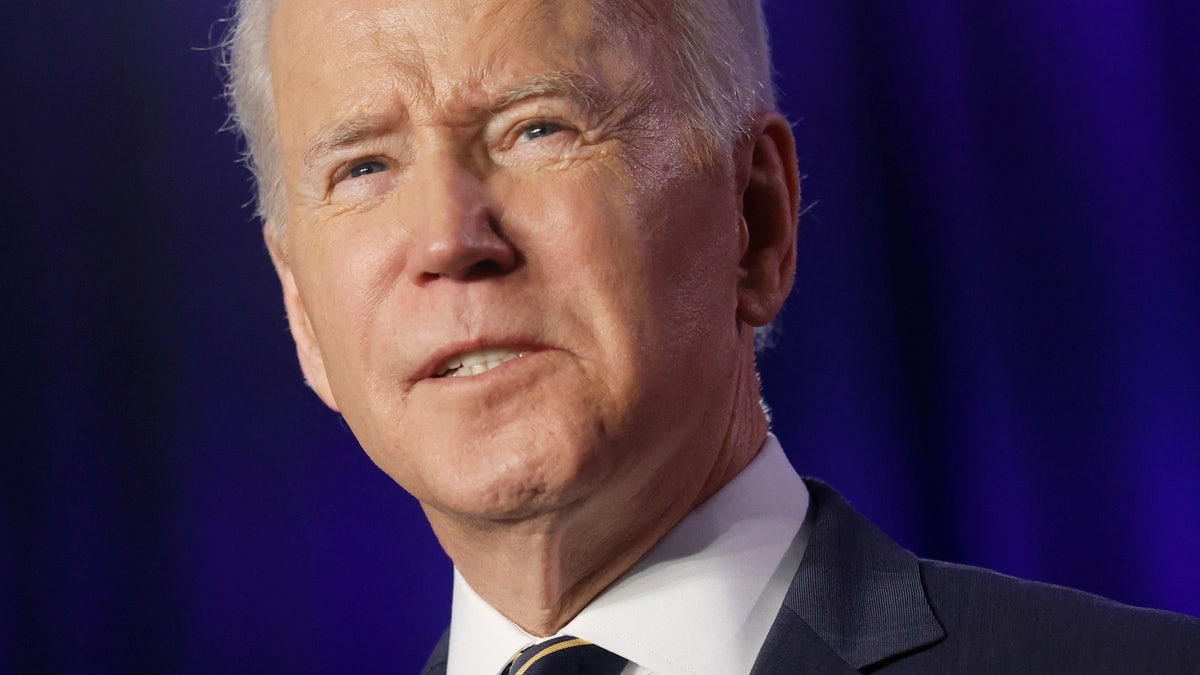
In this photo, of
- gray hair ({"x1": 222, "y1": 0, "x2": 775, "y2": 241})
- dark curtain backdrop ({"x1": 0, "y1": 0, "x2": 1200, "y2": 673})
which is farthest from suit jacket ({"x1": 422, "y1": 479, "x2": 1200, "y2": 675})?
dark curtain backdrop ({"x1": 0, "y1": 0, "x2": 1200, "y2": 673})

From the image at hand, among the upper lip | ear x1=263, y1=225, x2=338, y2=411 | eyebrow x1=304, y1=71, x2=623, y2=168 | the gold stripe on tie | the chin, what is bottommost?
the gold stripe on tie

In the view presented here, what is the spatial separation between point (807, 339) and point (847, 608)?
3.30 feet

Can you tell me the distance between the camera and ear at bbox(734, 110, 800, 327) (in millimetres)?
1600

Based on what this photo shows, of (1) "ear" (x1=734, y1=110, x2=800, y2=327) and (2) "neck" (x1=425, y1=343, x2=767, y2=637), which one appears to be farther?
(1) "ear" (x1=734, y1=110, x2=800, y2=327)

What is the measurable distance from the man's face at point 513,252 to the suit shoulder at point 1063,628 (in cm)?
35

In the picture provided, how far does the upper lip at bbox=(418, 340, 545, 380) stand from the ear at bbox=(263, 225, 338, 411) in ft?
1.22

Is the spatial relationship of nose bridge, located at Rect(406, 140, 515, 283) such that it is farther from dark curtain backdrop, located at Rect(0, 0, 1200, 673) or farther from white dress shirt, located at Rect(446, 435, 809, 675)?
dark curtain backdrop, located at Rect(0, 0, 1200, 673)

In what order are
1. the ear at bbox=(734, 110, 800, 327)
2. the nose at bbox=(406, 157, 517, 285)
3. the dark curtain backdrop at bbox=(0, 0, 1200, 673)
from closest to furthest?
the nose at bbox=(406, 157, 517, 285) → the ear at bbox=(734, 110, 800, 327) → the dark curtain backdrop at bbox=(0, 0, 1200, 673)

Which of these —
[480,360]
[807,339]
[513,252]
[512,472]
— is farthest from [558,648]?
[807,339]

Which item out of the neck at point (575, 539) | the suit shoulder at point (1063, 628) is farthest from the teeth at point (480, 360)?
the suit shoulder at point (1063, 628)

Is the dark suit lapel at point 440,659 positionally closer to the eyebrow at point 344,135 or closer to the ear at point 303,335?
the ear at point 303,335

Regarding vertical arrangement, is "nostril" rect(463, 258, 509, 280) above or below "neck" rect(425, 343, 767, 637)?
above

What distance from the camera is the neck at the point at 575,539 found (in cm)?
146

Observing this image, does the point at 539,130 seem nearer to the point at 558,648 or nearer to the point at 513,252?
the point at 513,252
